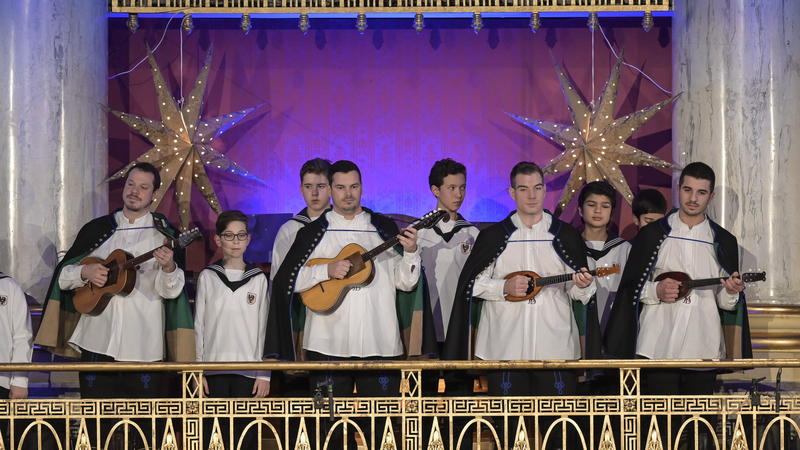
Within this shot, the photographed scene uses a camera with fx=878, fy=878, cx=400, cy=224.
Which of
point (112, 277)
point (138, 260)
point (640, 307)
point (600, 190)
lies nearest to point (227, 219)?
point (138, 260)

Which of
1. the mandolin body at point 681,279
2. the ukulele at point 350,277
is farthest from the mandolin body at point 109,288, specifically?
the mandolin body at point 681,279

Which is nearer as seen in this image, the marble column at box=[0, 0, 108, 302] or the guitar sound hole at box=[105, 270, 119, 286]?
the guitar sound hole at box=[105, 270, 119, 286]

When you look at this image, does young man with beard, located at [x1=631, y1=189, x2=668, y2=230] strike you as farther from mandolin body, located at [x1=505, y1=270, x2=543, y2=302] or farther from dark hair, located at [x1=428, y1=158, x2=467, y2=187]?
mandolin body, located at [x1=505, y1=270, x2=543, y2=302]

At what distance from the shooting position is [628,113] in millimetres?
7980

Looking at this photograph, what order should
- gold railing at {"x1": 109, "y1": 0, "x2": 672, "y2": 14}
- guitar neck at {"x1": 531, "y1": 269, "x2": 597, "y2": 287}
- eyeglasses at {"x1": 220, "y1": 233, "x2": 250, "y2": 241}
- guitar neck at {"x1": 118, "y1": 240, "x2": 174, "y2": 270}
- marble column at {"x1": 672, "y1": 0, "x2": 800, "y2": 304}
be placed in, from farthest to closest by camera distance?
1. gold railing at {"x1": 109, "y1": 0, "x2": 672, "y2": 14}
2. marble column at {"x1": 672, "y1": 0, "x2": 800, "y2": 304}
3. eyeglasses at {"x1": 220, "y1": 233, "x2": 250, "y2": 241}
4. guitar neck at {"x1": 118, "y1": 240, "x2": 174, "y2": 270}
5. guitar neck at {"x1": 531, "y1": 269, "x2": 597, "y2": 287}

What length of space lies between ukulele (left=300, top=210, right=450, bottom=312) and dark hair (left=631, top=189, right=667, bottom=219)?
1982 mm

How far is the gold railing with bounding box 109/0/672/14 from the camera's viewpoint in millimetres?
7531

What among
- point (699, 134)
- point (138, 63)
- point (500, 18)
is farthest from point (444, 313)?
point (138, 63)

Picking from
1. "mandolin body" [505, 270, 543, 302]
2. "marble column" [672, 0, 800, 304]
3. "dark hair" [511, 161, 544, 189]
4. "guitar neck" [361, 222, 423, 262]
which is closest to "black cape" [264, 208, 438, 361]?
"guitar neck" [361, 222, 423, 262]

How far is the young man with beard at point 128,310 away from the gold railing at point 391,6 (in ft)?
7.56

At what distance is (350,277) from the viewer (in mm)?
5312

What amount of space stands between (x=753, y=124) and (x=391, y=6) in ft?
10.2

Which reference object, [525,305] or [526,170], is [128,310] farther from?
[526,170]

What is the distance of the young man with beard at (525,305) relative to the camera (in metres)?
5.19
